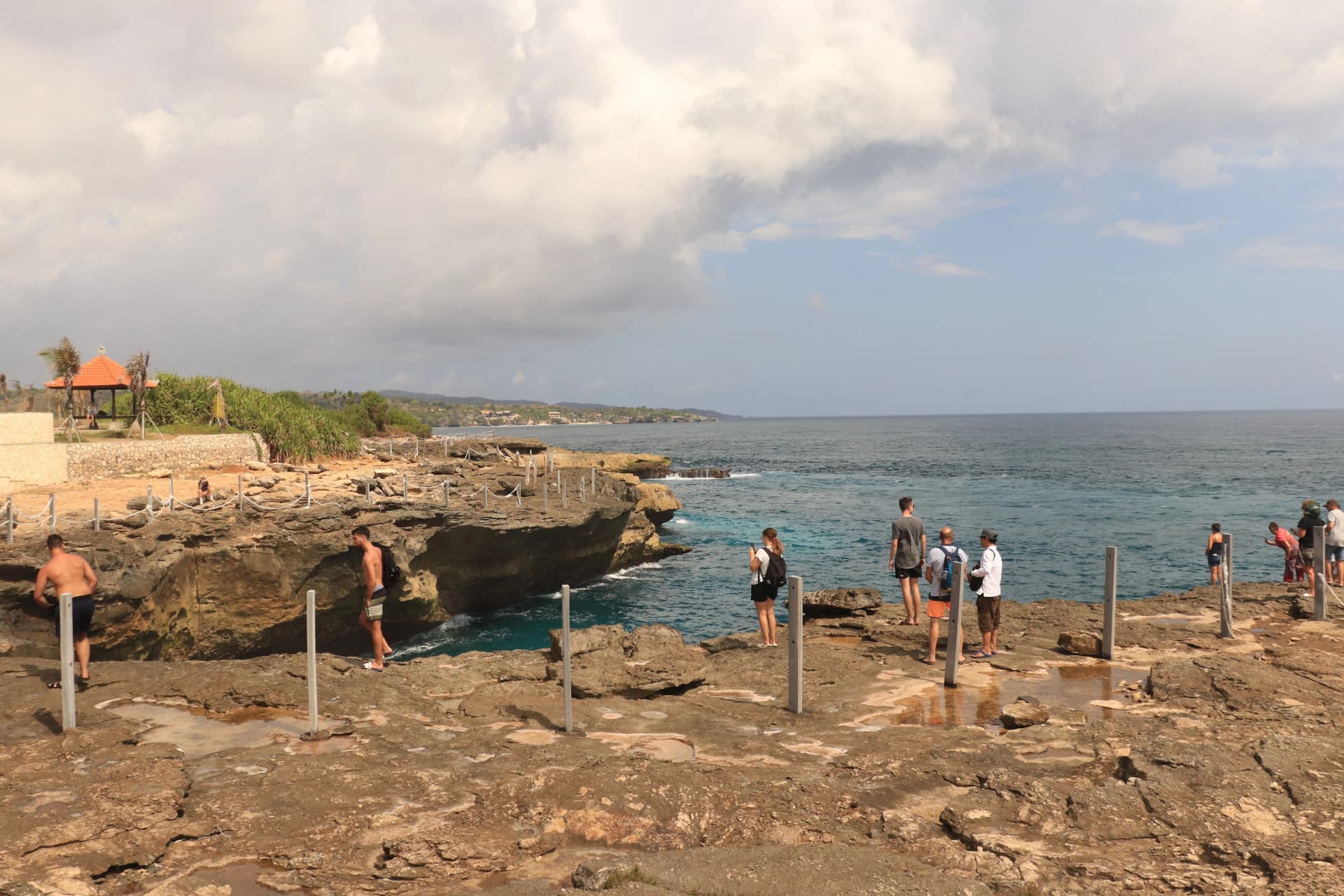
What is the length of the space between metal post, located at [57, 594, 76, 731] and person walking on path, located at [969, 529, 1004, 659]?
32.7ft

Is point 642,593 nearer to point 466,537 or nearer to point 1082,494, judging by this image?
point 466,537

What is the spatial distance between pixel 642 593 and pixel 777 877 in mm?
25085

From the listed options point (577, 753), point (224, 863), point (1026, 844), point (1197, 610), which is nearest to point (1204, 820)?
point (1026, 844)

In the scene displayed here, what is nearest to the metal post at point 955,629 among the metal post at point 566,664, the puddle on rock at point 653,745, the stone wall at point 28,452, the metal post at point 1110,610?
the metal post at point 1110,610

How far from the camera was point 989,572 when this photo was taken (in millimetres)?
10289

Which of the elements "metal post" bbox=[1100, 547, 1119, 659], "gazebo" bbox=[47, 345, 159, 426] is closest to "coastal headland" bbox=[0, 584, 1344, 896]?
"metal post" bbox=[1100, 547, 1119, 659]

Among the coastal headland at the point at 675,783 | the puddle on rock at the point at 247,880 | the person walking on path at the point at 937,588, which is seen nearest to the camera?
the puddle on rock at the point at 247,880

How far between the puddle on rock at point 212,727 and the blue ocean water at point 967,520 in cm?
1516

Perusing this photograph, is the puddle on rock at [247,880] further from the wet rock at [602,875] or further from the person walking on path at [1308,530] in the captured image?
the person walking on path at [1308,530]

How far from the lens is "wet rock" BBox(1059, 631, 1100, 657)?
10883 millimetres

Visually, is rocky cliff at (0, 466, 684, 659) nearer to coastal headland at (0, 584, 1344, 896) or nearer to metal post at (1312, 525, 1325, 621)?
coastal headland at (0, 584, 1344, 896)

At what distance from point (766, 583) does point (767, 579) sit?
0.23ft

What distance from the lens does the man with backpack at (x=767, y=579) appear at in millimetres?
11156

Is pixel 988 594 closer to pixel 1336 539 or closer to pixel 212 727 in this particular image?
pixel 212 727
